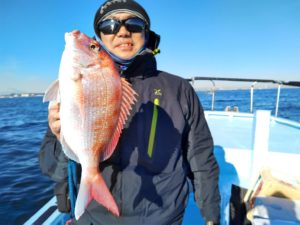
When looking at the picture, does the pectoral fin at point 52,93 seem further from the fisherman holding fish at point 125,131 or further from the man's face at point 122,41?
the man's face at point 122,41

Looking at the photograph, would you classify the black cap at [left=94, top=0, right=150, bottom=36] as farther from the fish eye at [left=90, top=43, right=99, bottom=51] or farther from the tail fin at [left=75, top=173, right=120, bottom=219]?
the tail fin at [left=75, top=173, right=120, bottom=219]

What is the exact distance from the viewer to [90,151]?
148cm

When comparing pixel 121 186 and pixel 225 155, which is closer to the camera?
pixel 121 186

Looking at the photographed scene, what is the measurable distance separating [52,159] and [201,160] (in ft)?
4.05

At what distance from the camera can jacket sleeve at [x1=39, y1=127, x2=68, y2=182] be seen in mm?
1835

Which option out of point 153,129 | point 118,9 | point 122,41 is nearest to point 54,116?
point 153,129

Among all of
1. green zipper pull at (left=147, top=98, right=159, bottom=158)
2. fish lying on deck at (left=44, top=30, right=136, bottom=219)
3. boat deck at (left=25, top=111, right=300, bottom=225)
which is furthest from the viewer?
boat deck at (left=25, top=111, right=300, bottom=225)

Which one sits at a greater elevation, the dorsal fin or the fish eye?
the fish eye

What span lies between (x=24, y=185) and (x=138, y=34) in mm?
7239

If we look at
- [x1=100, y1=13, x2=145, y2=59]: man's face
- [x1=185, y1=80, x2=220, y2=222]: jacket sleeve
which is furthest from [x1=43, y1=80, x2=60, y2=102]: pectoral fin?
[x1=185, y1=80, x2=220, y2=222]: jacket sleeve

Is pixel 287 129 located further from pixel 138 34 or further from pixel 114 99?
pixel 114 99

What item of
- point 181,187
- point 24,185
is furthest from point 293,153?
point 24,185


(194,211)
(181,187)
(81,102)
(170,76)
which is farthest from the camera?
(194,211)

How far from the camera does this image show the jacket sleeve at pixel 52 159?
72.2 inches
